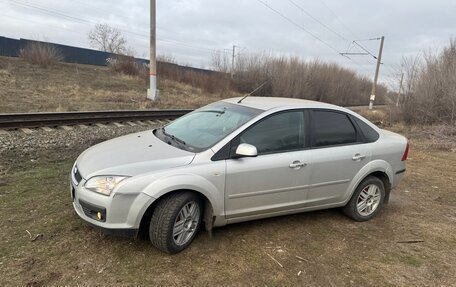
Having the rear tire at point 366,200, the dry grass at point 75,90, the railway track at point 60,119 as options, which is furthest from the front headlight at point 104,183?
the dry grass at point 75,90

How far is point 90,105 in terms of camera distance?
57.1ft

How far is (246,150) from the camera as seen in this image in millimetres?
3773

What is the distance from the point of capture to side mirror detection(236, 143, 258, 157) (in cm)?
377

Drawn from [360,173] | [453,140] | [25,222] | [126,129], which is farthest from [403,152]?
[453,140]

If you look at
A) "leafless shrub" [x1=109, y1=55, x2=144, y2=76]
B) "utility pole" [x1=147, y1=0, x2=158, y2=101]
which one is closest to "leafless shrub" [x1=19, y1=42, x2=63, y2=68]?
"leafless shrub" [x1=109, y1=55, x2=144, y2=76]

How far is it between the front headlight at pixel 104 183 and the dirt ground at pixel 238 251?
67cm

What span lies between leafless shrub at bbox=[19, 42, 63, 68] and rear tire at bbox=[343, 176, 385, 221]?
29300 mm

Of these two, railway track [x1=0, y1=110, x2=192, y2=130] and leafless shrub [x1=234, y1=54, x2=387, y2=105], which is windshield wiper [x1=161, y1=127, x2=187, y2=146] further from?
leafless shrub [x1=234, y1=54, x2=387, y2=105]

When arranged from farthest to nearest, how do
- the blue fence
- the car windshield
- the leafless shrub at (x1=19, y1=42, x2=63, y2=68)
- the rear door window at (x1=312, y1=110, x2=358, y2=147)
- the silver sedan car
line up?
1. the blue fence
2. the leafless shrub at (x1=19, y1=42, x2=63, y2=68)
3. the rear door window at (x1=312, y1=110, x2=358, y2=147)
4. the car windshield
5. the silver sedan car

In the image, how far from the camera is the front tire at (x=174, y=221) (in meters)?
3.52

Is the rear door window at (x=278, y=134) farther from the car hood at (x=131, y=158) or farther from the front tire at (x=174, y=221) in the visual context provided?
the front tire at (x=174, y=221)

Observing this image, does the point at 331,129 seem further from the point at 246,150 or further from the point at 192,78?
the point at 192,78

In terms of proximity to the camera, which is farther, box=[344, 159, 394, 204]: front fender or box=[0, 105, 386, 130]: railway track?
box=[0, 105, 386, 130]: railway track

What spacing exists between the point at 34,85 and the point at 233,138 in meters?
21.2
